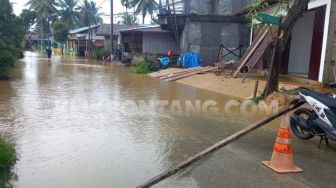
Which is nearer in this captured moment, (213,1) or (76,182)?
(76,182)

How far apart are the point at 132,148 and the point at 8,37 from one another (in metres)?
17.5

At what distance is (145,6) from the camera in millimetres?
56406

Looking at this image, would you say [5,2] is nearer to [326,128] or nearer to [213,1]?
[213,1]

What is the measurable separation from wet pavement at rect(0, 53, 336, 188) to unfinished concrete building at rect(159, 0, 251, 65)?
1538 centimetres

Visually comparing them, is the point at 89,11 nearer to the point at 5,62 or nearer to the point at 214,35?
the point at 214,35

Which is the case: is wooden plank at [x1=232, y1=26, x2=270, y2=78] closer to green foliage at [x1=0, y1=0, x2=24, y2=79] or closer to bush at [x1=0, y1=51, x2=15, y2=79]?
bush at [x1=0, y1=51, x2=15, y2=79]

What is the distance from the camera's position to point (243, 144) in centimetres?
700

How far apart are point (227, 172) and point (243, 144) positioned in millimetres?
1651

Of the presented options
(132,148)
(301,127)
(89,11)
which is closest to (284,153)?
(301,127)

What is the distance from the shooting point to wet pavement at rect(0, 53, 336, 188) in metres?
5.18

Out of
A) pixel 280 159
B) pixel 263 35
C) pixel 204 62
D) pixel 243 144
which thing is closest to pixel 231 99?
pixel 263 35

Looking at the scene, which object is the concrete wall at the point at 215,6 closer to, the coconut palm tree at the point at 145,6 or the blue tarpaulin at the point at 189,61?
the blue tarpaulin at the point at 189,61

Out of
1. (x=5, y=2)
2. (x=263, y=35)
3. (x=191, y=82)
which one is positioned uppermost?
(x=5, y=2)

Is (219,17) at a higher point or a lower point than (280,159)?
higher
